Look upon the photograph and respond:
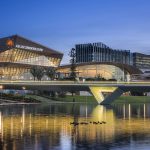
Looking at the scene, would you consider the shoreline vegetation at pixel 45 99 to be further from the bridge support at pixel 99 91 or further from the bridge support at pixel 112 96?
the bridge support at pixel 99 91

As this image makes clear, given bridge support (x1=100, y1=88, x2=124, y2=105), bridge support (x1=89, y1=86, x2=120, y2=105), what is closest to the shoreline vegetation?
bridge support (x1=100, y1=88, x2=124, y2=105)

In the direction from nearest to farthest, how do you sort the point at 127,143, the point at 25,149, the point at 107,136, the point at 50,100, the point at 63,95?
the point at 25,149 < the point at 127,143 < the point at 107,136 < the point at 50,100 < the point at 63,95

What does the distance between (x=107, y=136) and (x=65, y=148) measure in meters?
9.73

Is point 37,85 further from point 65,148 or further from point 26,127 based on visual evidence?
point 65,148

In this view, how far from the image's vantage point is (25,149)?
37.6m

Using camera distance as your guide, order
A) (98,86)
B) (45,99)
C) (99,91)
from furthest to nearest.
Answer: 1. (45,99)
2. (99,91)
3. (98,86)

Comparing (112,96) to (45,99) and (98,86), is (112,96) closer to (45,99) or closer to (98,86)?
(98,86)

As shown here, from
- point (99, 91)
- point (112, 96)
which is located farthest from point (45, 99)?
point (112, 96)

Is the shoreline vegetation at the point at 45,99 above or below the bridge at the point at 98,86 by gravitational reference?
below

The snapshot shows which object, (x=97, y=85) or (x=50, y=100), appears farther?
(x=50, y=100)

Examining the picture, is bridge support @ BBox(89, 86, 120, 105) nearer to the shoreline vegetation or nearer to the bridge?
the bridge

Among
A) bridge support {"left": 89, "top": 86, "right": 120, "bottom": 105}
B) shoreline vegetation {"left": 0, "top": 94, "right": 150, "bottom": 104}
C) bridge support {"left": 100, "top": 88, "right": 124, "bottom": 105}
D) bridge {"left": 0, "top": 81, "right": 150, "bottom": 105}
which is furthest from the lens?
shoreline vegetation {"left": 0, "top": 94, "right": 150, "bottom": 104}

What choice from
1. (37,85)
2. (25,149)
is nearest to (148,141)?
(25,149)

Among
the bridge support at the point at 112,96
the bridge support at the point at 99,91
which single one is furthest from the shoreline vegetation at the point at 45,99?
the bridge support at the point at 99,91
